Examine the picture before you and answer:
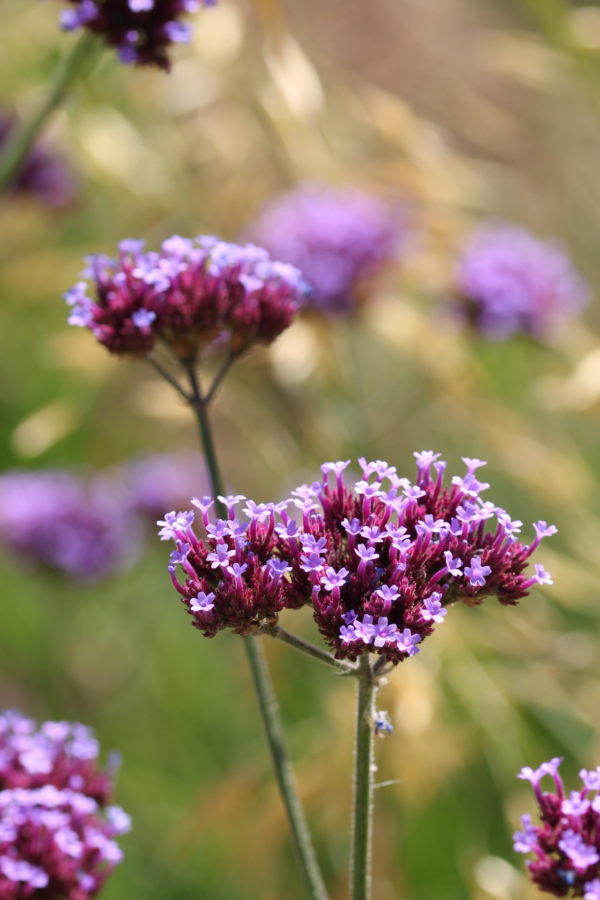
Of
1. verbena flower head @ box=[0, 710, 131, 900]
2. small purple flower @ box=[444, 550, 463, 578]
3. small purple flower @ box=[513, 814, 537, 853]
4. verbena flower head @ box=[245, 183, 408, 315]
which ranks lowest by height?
verbena flower head @ box=[0, 710, 131, 900]

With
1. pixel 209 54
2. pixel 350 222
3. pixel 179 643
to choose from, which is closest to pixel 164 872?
pixel 179 643

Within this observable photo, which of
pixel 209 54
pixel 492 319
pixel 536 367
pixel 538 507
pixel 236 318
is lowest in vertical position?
pixel 538 507

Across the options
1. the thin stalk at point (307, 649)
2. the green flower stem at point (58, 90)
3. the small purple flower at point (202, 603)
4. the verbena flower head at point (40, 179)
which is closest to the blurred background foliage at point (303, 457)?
the verbena flower head at point (40, 179)

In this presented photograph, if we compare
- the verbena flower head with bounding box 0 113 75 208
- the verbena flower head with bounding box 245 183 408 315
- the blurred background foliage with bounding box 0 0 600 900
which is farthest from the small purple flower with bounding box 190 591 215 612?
the verbena flower head with bounding box 0 113 75 208

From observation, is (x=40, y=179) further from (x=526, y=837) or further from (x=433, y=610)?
(x=526, y=837)

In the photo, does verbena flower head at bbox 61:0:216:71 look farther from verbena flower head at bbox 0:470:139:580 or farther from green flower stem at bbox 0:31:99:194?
verbena flower head at bbox 0:470:139:580

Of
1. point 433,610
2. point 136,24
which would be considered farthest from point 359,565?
point 136,24

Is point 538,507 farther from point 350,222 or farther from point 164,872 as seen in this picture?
point 164,872
